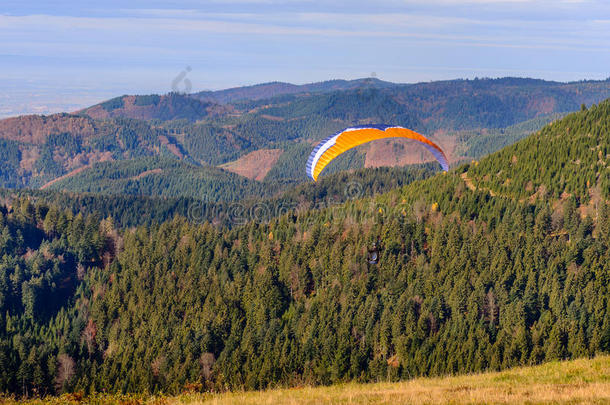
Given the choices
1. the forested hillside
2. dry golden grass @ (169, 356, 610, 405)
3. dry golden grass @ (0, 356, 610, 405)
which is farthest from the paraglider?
dry golden grass @ (0, 356, 610, 405)

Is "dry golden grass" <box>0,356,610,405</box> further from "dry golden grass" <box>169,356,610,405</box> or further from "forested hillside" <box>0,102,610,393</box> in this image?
"forested hillside" <box>0,102,610,393</box>

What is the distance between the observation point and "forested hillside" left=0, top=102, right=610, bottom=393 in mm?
104688

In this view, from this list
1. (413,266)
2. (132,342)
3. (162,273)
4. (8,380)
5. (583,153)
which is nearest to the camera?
(8,380)

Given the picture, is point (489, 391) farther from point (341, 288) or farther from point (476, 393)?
point (341, 288)

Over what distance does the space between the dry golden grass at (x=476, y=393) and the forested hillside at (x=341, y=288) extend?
51086mm

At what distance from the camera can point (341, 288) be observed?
128125 mm

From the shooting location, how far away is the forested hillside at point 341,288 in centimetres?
10469

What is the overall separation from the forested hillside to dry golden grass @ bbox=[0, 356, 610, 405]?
51086 mm

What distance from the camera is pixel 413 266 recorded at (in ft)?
427

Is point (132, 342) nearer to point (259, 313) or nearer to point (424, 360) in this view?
point (259, 313)

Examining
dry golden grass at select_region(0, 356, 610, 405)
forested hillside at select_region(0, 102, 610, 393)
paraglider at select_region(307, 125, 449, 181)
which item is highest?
paraglider at select_region(307, 125, 449, 181)

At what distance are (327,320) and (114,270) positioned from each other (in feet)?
206

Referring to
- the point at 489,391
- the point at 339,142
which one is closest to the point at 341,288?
the point at 339,142

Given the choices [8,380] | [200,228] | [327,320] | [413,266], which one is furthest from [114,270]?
[413,266]
